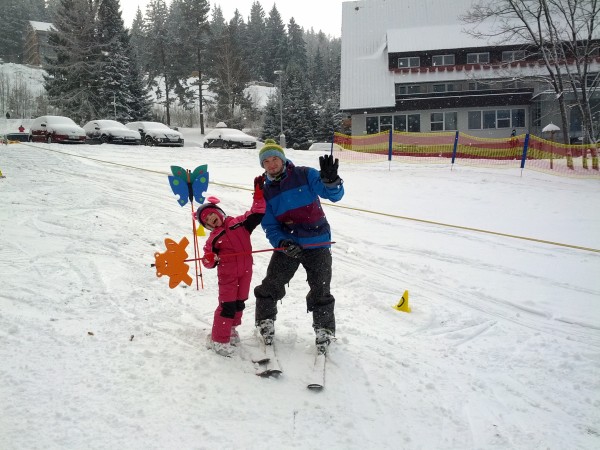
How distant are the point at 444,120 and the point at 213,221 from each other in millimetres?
31528

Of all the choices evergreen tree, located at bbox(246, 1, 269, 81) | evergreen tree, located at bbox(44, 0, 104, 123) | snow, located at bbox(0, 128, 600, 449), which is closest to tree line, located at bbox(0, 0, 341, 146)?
evergreen tree, located at bbox(44, 0, 104, 123)

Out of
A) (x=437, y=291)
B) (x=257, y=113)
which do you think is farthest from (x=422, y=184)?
(x=257, y=113)

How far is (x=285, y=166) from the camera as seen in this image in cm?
379

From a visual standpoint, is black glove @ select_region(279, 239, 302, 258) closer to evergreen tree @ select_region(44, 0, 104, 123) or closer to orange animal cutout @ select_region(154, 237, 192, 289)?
orange animal cutout @ select_region(154, 237, 192, 289)

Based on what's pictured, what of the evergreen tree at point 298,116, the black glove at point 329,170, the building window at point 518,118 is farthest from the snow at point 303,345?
the evergreen tree at point 298,116

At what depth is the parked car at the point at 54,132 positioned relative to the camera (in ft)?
67.1

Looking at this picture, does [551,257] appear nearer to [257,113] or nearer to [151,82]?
[257,113]

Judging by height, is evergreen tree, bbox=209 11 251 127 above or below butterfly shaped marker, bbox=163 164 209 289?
above

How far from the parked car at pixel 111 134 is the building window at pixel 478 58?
24422 millimetres

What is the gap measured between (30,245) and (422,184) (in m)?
11.0

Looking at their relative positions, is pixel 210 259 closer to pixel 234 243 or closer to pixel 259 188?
pixel 234 243

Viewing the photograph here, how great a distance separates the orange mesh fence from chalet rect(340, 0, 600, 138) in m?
8.08

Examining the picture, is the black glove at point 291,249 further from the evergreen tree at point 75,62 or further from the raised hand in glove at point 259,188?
the evergreen tree at point 75,62

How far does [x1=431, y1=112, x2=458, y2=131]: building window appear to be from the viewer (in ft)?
105
